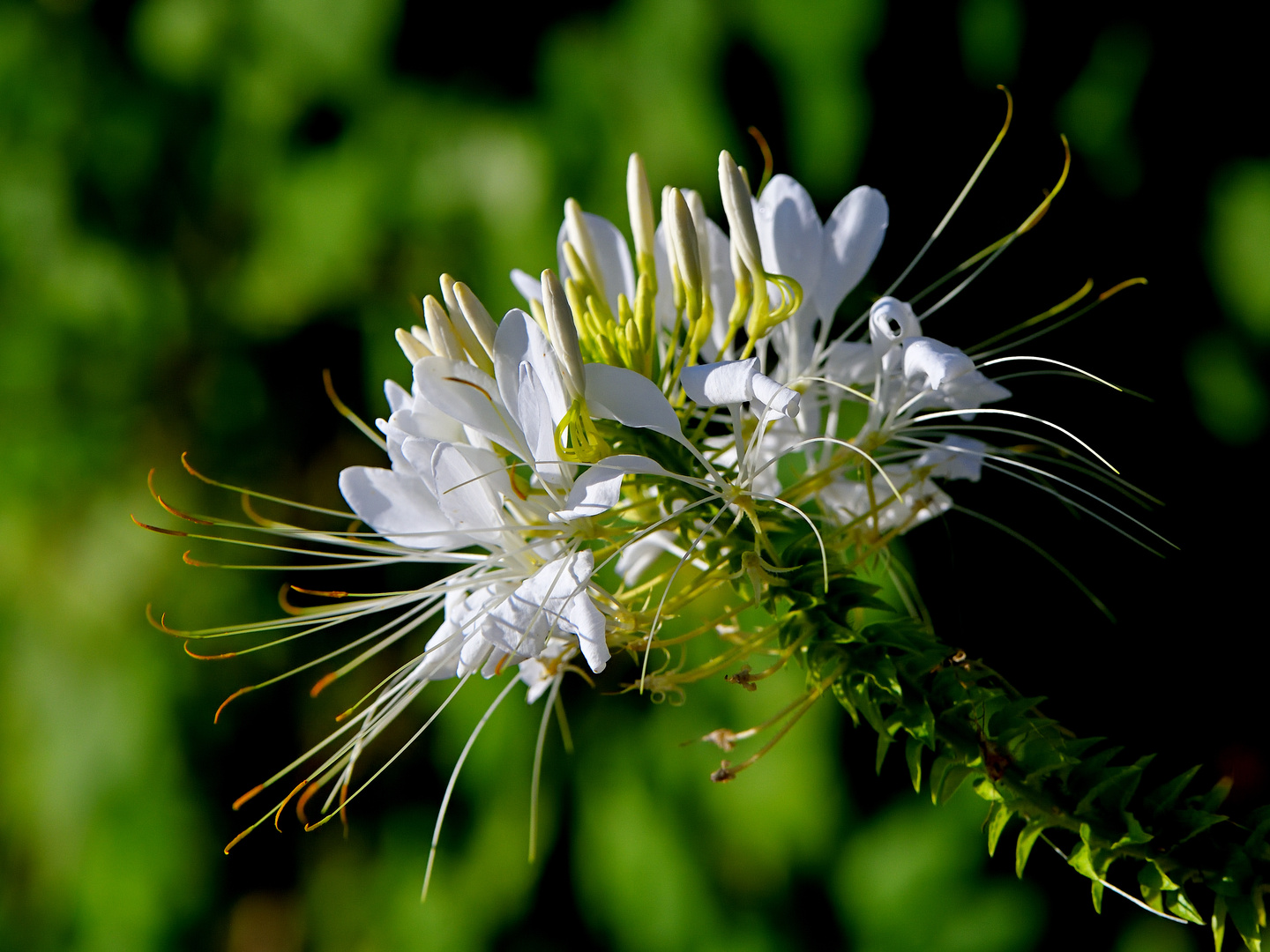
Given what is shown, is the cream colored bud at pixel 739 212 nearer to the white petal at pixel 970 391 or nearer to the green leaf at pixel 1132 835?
the white petal at pixel 970 391

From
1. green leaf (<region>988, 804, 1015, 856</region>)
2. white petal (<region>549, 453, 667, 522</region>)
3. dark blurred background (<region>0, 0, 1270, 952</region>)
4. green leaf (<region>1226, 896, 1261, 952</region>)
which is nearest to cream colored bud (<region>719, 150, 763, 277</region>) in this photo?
white petal (<region>549, 453, 667, 522</region>)

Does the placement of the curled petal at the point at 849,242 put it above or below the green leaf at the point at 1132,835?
above

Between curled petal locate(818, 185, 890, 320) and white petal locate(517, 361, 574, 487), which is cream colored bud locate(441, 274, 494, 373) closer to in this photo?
white petal locate(517, 361, 574, 487)

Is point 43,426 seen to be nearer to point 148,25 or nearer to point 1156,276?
point 148,25

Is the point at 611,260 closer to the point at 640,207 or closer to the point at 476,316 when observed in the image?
the point at 640,207

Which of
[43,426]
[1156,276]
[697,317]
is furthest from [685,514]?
[43,426]

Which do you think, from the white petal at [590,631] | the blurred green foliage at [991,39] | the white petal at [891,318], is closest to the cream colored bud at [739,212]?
the white petal at [891,318]

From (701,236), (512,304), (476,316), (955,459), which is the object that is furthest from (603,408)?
(512,304)
